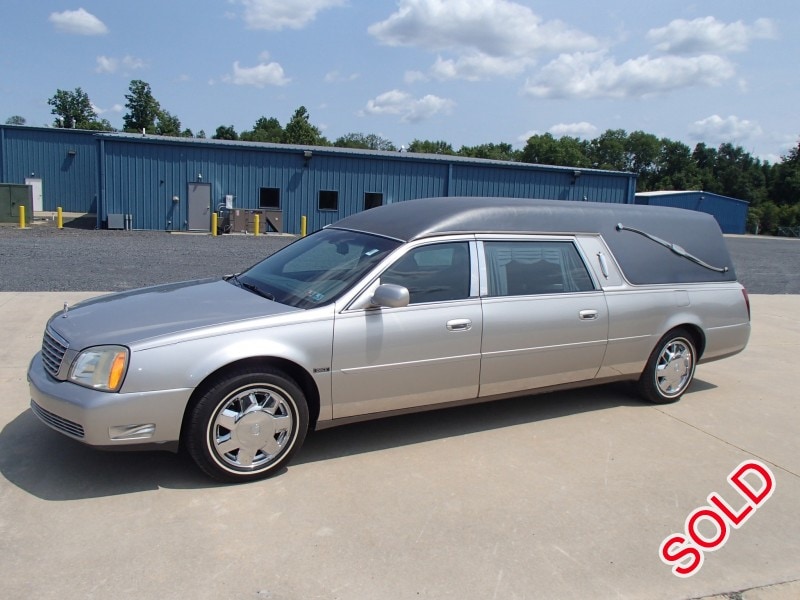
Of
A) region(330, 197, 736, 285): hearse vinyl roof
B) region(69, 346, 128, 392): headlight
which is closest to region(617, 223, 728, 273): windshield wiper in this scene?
region(330, 197, 736, 285): hearse vinyl roof

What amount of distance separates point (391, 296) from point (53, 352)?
2054 millimetres

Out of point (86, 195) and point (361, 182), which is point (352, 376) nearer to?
point (361, 182)

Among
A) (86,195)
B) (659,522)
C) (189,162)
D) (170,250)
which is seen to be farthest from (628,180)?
(659,522)

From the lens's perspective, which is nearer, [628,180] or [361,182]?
[361,182]

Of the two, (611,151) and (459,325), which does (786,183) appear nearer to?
(611,151)

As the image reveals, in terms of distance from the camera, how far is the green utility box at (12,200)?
25203 millimetres

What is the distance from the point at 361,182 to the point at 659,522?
87.2 feet

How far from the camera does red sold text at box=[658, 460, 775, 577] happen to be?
3.25m

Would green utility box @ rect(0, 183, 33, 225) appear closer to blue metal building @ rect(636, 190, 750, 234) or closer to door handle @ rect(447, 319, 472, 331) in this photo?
door handle @ rect(447, 319, 472, 331)

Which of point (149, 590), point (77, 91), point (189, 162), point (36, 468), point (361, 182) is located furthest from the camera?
point (77, 91)

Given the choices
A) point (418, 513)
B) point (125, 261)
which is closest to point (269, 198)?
point (125, 261)

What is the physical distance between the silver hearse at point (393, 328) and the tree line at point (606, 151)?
228 feet

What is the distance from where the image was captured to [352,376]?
4.02 m

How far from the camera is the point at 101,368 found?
11.4 feet
